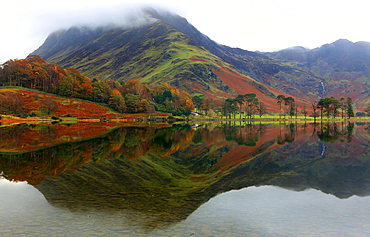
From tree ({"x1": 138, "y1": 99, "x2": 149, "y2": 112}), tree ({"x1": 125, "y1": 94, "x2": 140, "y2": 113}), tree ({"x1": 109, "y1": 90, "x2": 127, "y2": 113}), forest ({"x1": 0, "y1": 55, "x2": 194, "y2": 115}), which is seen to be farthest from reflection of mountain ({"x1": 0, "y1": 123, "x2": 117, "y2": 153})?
tree ({"x1": 138, "y1": 99, "x2": 149, "y2": 112})

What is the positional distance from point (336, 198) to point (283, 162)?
786cm

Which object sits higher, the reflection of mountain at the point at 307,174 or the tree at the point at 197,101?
the tree at the point at 197,101

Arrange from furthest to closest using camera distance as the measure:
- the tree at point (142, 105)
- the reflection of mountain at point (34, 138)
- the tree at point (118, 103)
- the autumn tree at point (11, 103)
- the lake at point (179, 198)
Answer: the tree at point (142, 105) < the tree at point (118, 103) < the autumn tree at point (11, 103) < the reflection of mountain at point (34, 138) < the lake at point (179, 198)

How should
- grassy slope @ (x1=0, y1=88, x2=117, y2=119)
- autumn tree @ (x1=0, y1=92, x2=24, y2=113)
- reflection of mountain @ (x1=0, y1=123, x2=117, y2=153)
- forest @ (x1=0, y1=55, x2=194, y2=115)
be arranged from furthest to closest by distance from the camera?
forest @ (x1=0, y1=55, x2=194, y2=115) → grassy slope @ (x1=0, y1=88, x2=117, y2=119) → autumn tree @ (x1=0, y1=92, x2=24, y2=113) → reflection of mountain @ (x1=0, y1=123, x2=117, y2=153)

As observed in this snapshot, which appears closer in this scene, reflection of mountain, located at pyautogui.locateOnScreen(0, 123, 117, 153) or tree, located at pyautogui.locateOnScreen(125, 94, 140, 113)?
reflection of mountain, located at pyautogui.locateOnScreen(0, 123, 117, 153)

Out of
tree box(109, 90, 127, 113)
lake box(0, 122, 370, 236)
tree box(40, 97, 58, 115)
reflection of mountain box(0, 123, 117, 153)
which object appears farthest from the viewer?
tree box(109, 90, 127, 113)

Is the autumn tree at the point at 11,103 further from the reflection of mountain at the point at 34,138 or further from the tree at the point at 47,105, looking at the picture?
the reflection of mountain at the point at 34,138

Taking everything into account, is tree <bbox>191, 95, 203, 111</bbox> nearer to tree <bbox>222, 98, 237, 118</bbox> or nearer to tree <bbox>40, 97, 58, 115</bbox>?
tree <bbox>222, 98, 237, 118</bbox>

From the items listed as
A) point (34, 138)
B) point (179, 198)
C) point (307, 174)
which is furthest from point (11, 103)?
point (307, 174)

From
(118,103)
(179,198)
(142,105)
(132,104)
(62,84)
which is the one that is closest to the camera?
(179,198)

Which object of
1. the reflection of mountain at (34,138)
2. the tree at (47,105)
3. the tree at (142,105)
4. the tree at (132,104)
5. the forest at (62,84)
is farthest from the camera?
the tree at (142,105)

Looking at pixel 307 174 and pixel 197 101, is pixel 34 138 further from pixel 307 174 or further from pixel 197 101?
pixel 197 101

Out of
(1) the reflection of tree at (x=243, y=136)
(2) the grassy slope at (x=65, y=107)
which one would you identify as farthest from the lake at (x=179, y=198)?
(2) the grassy slope at (x=65, y=107)

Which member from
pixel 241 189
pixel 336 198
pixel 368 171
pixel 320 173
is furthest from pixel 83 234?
pixel 368 171
